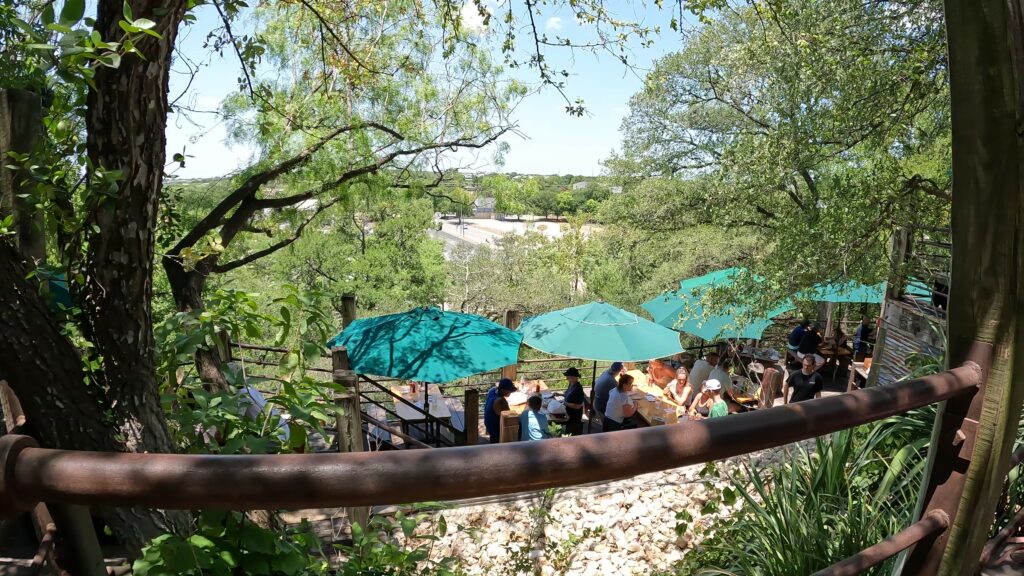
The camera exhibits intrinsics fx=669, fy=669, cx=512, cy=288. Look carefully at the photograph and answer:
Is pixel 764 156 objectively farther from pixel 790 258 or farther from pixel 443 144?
pixel 443 144

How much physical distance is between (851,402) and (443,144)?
332 inches

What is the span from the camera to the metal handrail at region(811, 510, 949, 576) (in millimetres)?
1102

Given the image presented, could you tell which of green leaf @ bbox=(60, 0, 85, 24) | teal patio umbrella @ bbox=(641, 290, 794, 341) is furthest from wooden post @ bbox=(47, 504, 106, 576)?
teal patio umbrella @ bbox=(641, 290, 794, 341)

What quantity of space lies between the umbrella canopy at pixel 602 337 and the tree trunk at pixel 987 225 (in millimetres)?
6690

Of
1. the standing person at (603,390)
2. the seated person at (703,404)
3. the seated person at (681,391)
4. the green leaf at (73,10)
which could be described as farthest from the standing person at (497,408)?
the green leaf at (73,10)

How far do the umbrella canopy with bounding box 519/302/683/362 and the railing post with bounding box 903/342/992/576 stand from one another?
21.8 ft

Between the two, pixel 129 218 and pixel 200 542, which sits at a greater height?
pixel 129 218

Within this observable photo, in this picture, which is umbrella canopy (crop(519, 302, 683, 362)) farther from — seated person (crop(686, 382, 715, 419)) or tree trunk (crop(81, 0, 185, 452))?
tree trunk (crop(81, 0, 185, 452))

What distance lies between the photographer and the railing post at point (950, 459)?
3.96 ft

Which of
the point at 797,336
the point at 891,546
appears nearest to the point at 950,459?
the point at 891,546

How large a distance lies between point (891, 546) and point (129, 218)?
7.13 feet

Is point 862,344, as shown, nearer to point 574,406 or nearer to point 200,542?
point 574,406

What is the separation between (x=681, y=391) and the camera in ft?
29.5

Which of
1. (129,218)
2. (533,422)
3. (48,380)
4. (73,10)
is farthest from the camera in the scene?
(533,422)
